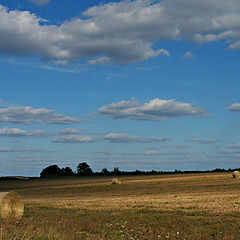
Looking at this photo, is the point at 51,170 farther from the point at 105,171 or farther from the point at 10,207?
the point at 10,207

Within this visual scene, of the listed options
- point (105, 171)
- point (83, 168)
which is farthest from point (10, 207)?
point (83, 168)

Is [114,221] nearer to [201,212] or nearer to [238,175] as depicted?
[201,212]

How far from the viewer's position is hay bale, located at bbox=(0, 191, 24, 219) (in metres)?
21.1

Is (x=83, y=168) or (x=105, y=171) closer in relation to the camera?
(x=105, y=171)

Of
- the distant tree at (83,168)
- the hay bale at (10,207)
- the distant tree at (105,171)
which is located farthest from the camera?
the distant tree at (83,168)

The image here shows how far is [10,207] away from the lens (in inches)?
842

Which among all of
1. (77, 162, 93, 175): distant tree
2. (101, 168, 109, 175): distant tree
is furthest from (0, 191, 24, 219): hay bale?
(77, 162, 93, 175): distant tree

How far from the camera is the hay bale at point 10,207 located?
21.1 m

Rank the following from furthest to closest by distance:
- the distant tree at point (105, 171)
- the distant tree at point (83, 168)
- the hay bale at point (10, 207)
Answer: the distant tree at point (83, 168) → the distant tree at point (105, 171) → the hay bale at point (10, 207)

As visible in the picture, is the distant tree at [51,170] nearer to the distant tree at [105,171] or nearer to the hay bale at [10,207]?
the distant tree at [105,171]

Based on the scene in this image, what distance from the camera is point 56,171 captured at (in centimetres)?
14100

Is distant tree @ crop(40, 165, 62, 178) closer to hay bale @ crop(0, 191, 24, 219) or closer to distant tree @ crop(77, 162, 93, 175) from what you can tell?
distant tree @ crop(77, 162, 93, 175)

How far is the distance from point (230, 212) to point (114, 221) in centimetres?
613

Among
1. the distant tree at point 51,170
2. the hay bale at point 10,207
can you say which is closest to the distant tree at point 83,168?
the distant tree at point 51,170
